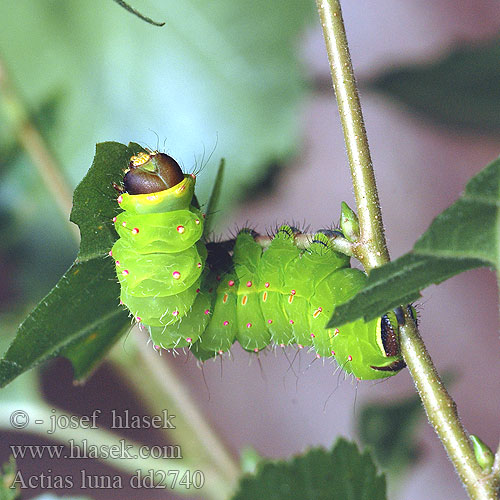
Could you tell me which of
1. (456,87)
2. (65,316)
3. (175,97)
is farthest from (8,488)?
(456,87)

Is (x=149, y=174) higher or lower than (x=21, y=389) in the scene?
higher

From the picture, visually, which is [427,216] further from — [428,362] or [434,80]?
[428,362]

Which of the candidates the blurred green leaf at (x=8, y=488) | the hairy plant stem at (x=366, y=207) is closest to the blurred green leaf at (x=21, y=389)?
the blurred green leaf at (x=8, y=488)

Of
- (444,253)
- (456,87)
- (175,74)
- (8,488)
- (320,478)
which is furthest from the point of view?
(456,87)

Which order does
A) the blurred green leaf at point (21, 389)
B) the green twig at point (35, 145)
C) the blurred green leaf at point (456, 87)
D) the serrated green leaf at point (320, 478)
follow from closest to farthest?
the serrated green leaf at point (320, 478) → the green twig at point (35, 145) → the blurred green leaf at point (21, 389) → the blurred green leaf at point (456, 87)

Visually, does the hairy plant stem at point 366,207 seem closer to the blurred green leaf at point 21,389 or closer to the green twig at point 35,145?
the green twig at point 35,145

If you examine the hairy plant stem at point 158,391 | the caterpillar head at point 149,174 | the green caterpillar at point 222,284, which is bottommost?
the hairy plant stem at point 158,391

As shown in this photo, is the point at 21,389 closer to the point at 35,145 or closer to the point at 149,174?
the point at 35,145
